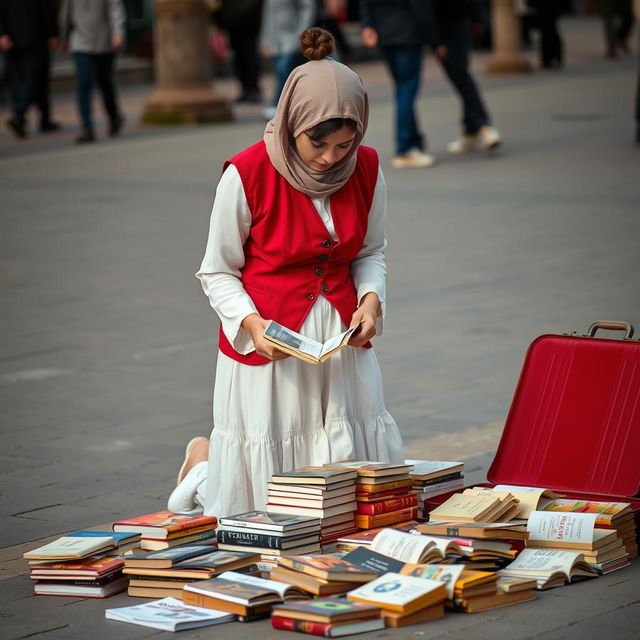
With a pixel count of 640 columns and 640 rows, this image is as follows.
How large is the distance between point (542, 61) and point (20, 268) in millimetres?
15689

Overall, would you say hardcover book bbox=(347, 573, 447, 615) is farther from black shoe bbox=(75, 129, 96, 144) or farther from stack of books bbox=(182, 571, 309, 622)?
black shoe bbox=(75, 129, 96, 144)

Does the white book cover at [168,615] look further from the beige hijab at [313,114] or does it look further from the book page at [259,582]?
the beige hijab at [313,114]

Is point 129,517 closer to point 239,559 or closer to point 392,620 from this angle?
point 239,559

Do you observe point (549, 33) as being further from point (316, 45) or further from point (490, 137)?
point (316, 45)

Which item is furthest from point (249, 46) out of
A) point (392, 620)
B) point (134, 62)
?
point (392, 620)

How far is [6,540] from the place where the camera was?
5082 millimetres

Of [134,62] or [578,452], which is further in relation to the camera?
[134,62]

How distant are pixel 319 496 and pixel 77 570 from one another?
73 centimetres

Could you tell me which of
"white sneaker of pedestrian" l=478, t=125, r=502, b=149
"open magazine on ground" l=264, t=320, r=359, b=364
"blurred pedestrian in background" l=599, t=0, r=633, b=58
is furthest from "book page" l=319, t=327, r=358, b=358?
"blurred pedestrian in background" l=599, t=0, r=633, b=58

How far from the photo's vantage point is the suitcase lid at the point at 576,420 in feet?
16.4

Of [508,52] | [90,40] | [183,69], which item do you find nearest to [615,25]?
[508,52]

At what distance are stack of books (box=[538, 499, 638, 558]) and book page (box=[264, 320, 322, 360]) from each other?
34.0 inches

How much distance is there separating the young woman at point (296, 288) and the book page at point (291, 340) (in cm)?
8

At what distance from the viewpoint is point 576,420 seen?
509 cm
